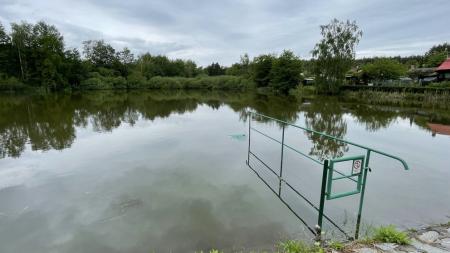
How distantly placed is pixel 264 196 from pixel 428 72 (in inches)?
1709

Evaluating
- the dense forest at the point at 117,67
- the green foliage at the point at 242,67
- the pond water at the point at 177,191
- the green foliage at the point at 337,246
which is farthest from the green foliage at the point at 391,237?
the green foliage at the point at 242,67

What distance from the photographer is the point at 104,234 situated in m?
3.75

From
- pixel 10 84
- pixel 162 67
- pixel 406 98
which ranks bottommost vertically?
pixel 406 98

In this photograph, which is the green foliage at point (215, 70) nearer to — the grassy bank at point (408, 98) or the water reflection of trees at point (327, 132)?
the grassy bank at point (408, 98)

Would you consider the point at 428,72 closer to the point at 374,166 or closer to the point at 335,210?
the point at 374,166

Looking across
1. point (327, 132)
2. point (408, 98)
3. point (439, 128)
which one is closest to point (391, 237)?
point (327, 132)

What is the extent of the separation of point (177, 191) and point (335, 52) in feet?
108

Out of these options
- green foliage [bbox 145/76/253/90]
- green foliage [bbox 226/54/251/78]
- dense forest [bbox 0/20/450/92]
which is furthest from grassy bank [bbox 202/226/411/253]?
green foliage [bbox 226/54/251/78]

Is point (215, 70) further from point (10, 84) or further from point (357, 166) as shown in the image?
point (357, 166)

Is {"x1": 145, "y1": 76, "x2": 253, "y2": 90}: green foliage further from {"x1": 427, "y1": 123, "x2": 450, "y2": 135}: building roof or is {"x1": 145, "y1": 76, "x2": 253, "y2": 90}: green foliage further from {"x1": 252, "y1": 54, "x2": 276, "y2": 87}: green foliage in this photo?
{"x1": 427, "y1": 123, "x2": 450, "y2": 135}: building roof

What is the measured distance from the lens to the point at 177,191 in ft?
16.9

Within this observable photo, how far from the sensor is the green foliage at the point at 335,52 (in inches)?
1242

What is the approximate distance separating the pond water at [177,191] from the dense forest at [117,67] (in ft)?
81.4

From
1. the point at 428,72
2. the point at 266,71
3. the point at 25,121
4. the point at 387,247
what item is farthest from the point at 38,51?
the point at 428,72
